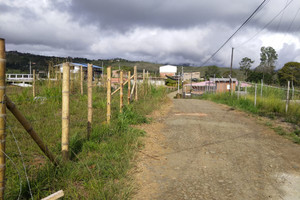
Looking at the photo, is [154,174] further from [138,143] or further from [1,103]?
[1,103]

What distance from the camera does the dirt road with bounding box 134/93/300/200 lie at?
11.1ft

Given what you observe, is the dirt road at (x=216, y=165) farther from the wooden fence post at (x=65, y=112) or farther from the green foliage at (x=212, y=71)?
the green foliage at (x=212, y=71)

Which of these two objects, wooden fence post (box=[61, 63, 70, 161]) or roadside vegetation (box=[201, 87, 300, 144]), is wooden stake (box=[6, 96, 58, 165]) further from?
roadside vegetation (box=[201, 87, 300, 144])

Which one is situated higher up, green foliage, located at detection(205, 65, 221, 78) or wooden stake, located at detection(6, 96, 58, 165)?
green foliage, located at detection(205, 65, 221, 78)

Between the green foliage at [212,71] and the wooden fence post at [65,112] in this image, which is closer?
the wooden fence post at [65,112]

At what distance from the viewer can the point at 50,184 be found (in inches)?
123

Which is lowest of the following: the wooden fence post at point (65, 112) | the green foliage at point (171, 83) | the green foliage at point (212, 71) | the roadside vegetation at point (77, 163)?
the roadside vegetation at point (77, 163)

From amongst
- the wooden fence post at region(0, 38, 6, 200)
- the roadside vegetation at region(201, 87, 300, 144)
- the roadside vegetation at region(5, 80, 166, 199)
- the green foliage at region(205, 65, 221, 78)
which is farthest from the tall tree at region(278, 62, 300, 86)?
the wooden fence post at region(0, 38, 6, 200)

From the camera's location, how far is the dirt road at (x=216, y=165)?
3396mm

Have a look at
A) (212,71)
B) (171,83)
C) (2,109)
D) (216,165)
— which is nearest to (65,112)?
(2,109)

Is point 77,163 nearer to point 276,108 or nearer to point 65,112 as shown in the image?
point 65,112

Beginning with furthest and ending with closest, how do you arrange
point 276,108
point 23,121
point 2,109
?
point 276,108 → point 23,121 → point 2,109

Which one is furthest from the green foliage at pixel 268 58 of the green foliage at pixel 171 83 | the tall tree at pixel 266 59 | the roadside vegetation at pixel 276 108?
the roadside vegetation at pixel 276 108

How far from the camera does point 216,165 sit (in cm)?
443
